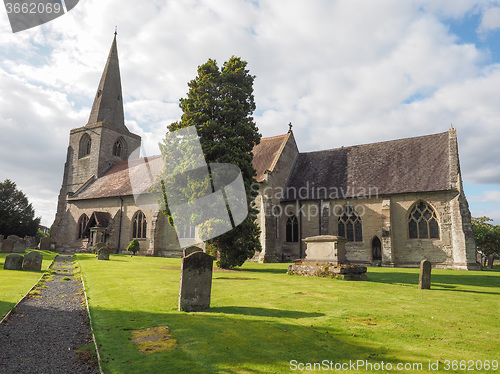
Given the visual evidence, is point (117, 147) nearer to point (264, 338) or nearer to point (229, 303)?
point (229, 303)

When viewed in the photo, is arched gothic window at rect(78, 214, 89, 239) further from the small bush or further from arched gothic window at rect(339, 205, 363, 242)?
arched gothic window at rect(339, 205, 363, 242)

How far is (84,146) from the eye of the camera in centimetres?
4606

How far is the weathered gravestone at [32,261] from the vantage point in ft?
52.6

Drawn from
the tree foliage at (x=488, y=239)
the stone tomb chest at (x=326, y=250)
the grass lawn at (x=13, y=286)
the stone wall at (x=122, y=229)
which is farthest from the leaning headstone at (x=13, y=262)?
the tree foliage at (x=488, y=239)

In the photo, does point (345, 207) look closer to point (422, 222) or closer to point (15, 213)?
point (422, 222)

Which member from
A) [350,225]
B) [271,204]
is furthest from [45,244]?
[350,225]

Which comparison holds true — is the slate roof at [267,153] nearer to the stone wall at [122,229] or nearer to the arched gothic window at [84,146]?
the stone wall at [122,229]

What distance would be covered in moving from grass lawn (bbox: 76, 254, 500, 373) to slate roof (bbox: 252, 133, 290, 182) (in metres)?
18.6

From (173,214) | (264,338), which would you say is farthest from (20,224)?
(264,338)

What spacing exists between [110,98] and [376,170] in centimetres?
3694

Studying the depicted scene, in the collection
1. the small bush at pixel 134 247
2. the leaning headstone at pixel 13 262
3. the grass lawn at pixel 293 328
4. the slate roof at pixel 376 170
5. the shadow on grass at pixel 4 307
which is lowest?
the shadow on grass at pixel 4 307

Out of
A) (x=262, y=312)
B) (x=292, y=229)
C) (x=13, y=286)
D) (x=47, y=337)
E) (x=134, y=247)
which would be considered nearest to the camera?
(x=47, y=337)

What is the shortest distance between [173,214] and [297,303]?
11.4 metres

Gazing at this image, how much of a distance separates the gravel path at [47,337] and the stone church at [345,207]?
1267cm
